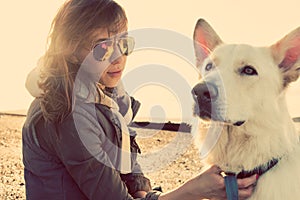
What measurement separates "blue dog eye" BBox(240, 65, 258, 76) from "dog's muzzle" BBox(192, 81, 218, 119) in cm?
30

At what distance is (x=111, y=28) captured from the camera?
2.82 metres

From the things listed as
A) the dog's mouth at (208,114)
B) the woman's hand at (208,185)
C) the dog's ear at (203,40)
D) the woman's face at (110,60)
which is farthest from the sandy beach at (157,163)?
the woman's hand at (208,185)

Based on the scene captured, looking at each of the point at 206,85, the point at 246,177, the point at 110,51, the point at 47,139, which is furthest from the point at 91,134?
the point at 246,177

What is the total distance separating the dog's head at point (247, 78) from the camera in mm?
2789

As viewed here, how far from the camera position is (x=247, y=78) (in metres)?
2.94

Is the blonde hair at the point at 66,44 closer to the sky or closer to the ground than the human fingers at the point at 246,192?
closer to the sky

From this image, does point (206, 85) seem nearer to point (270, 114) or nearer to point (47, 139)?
point (270, 114)

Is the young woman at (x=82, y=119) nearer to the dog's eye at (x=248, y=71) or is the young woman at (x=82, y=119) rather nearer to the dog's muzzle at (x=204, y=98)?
the dog's muzzle at (x=204, y=98)

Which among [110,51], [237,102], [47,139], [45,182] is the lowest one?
[45,182]

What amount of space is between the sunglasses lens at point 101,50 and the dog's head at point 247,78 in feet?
1.78

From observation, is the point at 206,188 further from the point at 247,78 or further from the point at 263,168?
the point at 247,78

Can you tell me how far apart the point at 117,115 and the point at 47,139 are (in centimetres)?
42

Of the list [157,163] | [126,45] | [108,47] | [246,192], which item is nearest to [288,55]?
[246,192]

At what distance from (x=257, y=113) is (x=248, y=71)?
249mm
